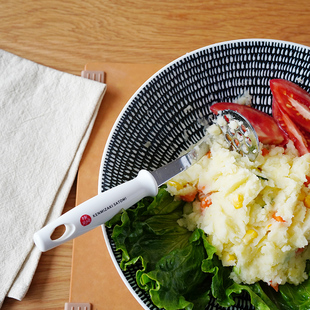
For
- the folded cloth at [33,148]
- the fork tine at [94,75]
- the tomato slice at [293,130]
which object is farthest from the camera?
the fork tine at [94,75]

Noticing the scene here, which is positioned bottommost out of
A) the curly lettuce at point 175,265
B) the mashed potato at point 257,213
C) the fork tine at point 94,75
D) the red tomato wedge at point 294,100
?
the curly lettuce at point 175,265

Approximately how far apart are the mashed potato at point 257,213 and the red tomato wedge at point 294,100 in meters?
0.23

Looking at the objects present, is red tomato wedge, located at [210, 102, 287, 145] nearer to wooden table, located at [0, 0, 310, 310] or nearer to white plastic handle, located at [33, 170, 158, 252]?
wooden table, located at [0, 0, 310, 310]

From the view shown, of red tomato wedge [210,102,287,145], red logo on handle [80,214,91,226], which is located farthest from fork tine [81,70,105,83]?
red logo on handle [80,214,91,226]

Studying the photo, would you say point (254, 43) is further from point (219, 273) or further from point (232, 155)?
point (219, 273)

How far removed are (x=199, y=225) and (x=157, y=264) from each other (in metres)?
0.29

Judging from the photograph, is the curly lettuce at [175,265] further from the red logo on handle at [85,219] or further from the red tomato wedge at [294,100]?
the red tomato wedge at [294,100]

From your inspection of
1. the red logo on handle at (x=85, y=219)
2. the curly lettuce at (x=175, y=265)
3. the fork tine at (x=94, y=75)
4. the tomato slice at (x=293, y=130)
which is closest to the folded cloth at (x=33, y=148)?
the fork tine at (x=94, y=75)

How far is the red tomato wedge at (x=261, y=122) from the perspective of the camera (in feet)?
6.98

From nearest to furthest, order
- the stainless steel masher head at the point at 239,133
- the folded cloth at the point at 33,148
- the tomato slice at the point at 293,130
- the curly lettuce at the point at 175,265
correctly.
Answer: the curly lettuce at the point at 175,265, the stainless steel masher head at the point at 239,133, the tomato slice at the point at 293,130, the folded cloth at the point at 33,148

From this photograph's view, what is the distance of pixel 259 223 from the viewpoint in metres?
1.91

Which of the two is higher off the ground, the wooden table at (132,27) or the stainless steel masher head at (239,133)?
the wooden table at (132,27)

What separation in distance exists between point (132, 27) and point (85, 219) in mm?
1406

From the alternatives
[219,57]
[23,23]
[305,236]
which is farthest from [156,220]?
[23,23]
